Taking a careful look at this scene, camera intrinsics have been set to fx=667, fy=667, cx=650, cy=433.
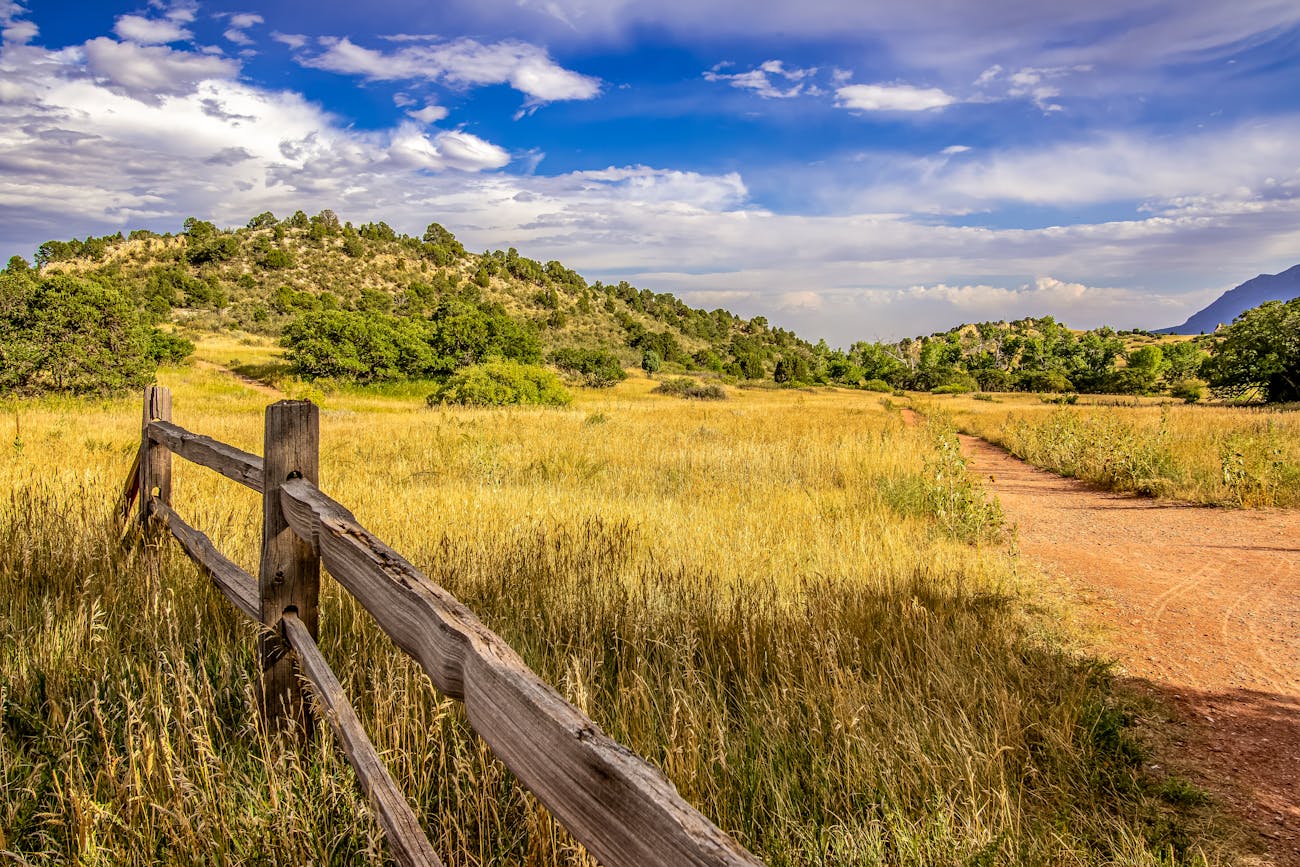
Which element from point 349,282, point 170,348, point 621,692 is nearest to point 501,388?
point 170,348

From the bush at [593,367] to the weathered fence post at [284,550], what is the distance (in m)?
40.5

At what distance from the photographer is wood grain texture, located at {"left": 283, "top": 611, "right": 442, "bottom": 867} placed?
5.62 ft

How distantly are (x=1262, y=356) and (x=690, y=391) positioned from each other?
25985 mm

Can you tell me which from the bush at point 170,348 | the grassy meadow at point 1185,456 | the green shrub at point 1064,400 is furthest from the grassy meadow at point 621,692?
the bush at point 170,348

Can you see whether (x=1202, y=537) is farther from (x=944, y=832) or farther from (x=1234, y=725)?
(x=944, y=832)

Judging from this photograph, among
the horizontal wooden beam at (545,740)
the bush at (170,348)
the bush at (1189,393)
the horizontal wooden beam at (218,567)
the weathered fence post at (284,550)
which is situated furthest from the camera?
→ the bush at (1189,393)

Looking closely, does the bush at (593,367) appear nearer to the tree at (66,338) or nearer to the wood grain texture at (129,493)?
the tree at (66,338)

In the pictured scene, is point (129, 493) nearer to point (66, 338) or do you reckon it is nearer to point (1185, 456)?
point (1185, 456)

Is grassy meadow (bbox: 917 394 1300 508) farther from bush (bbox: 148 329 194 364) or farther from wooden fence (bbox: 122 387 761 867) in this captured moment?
bush (bbox: 148 329 194 364)

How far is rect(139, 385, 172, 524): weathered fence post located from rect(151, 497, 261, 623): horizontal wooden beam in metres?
0.14

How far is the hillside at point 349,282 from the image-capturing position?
5491 centimetres

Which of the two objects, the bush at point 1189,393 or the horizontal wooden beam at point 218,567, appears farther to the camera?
the bush at point 1189,393

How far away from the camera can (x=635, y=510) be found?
23.3 feet

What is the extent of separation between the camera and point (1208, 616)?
5.05 metres
